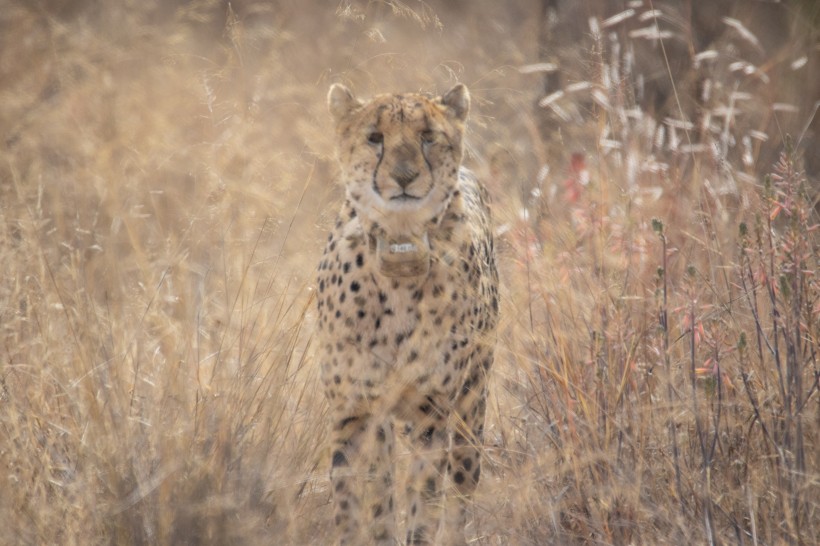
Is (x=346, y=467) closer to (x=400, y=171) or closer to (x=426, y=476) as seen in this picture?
(x=426, y=476)

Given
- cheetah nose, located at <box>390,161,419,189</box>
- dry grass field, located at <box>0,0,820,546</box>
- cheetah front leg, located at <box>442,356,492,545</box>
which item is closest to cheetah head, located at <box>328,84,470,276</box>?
cheetah nose, located at <box>390,161,419,189</box>

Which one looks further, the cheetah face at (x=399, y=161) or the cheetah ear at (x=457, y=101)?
the cheetah ear at (x=457, y=101)

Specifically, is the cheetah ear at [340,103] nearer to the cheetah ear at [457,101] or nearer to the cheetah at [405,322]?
the cheetah at [405,322]

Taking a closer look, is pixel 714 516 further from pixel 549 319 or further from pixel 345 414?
pixel 345 414

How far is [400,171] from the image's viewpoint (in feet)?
8.71

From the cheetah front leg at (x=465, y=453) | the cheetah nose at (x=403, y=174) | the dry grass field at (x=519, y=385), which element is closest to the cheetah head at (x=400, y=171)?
the cheetah nose at (x=403, y=174)

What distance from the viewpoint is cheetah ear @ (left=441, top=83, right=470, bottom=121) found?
9.79ft

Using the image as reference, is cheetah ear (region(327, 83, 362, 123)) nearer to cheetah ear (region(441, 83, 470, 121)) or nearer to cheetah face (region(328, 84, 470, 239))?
cheetah face (region(328, 84, 470, 239))

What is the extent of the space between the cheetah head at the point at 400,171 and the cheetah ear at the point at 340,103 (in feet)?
0.06

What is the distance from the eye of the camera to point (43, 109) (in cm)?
451

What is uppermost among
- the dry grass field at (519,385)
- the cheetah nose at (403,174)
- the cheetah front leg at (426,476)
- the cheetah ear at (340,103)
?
the cheetah ear at (340,103)

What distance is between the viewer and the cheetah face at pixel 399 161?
2.69 metres

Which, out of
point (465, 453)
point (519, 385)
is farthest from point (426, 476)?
point (519, 385)

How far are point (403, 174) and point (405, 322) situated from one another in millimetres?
442
